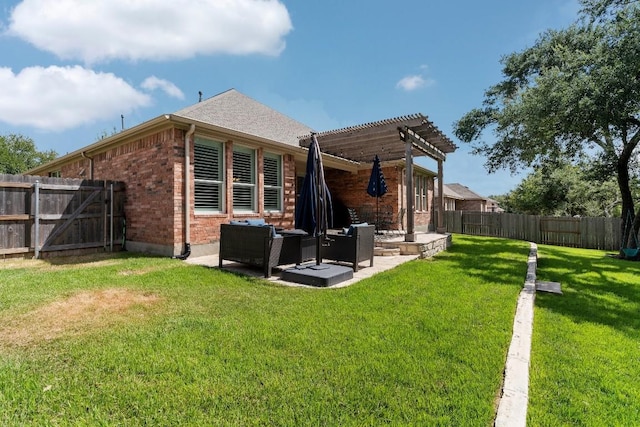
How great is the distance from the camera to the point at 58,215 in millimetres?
7848

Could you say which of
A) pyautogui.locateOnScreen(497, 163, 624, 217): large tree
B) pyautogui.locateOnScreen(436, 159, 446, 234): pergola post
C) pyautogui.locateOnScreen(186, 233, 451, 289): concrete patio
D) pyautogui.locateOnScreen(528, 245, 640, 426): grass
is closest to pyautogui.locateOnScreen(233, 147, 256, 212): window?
pyautogui.locateOnScreen(186, 233, 451, 289): concrete patio

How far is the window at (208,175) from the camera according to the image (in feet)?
25.9

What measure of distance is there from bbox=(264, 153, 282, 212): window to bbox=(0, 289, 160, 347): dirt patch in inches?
220

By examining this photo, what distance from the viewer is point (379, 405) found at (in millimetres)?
2043

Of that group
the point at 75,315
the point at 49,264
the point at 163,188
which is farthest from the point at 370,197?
the point at 75,315

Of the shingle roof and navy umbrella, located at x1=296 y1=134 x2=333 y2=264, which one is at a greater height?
the shingle roof

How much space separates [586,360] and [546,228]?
1724 cm

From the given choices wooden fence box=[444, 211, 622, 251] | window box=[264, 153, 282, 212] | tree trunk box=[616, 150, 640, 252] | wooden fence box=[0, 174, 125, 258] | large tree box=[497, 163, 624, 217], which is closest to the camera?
wooden fence box=[0, 174, 125, 258]

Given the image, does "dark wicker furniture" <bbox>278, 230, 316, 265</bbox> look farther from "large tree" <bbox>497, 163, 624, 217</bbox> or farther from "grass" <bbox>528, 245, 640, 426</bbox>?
"large tree" <bbox>497, 163, 624, 217</bbox>

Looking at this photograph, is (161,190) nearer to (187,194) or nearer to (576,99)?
(187,194)

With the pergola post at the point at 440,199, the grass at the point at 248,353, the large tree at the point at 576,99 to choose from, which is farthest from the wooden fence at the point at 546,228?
the grass at the point at 248,353

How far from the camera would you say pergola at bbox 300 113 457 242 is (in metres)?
8.20

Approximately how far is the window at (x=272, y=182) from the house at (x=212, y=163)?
0.11 ft

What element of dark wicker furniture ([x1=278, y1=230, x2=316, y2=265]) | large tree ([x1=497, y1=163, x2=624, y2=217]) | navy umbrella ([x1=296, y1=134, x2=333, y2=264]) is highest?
large tree ([x1=497, y1=163, x2=624, y2=217])
